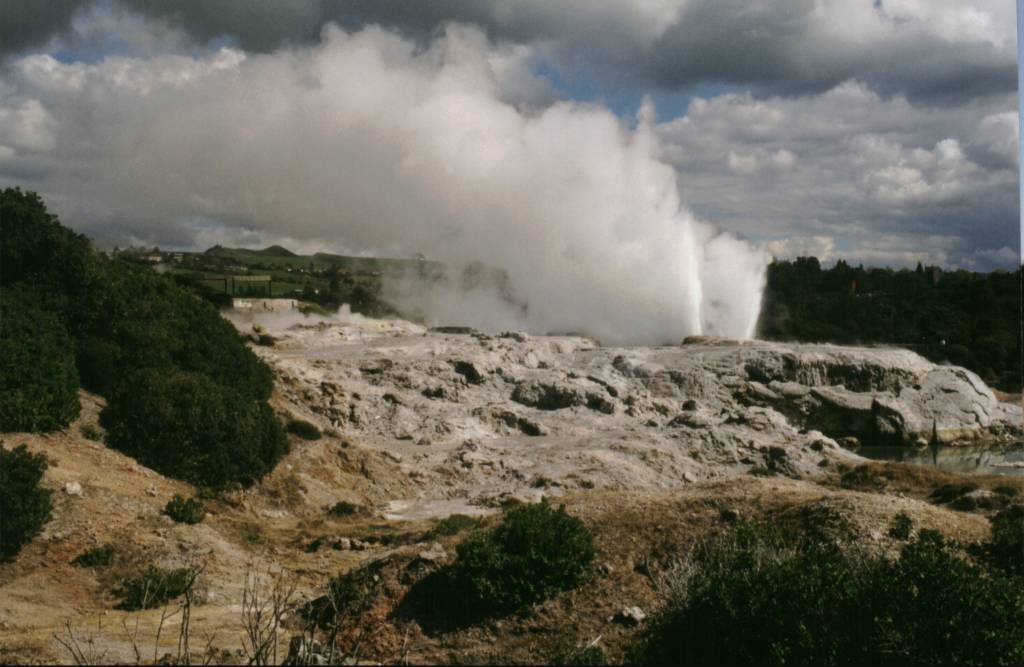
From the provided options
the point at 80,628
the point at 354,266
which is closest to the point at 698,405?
the point at 80,628

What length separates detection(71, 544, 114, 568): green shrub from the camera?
12133 millimetres

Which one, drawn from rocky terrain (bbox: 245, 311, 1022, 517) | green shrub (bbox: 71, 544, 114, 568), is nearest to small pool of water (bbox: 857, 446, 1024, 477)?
rocky terrain (bbox: 245, 311, 1022, 517)

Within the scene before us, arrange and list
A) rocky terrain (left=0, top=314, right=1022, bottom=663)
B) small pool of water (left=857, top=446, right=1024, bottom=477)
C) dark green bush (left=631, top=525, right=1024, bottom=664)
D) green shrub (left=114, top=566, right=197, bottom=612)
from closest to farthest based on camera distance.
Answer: dark green bush (left=631, top=525, right=1024, bottom=664) < rocky terrain (left=0, top=314, right=1022, bottom=663) < green shrub (left=114, top=566, right=197, bottom=612) < small pool of water (left=857, top=446, right=1024, bottom=477)

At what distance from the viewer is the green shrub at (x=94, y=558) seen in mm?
12133

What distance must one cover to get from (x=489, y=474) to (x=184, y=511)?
907 centimetres

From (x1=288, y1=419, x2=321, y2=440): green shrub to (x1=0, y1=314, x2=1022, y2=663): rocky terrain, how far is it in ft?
0.97

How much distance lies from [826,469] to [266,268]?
36018 millimetres

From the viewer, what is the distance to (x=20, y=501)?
1214 centimetres

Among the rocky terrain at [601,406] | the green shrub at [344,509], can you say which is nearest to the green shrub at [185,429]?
the green shrub at [344,509]

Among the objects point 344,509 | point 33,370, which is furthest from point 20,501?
→ point 344,509

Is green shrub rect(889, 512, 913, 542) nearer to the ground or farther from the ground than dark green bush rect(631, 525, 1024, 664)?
farther from the ground

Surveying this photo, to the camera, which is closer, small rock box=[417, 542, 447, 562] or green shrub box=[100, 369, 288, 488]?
small rock box=[417, 542, 447, 562]

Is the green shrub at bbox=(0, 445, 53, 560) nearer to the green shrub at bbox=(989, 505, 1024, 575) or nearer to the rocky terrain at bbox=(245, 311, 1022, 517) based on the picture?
the rocky terrain at bbox=(245, 311, 1022, 517)

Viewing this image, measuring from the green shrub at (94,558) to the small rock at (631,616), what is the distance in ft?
24.3
